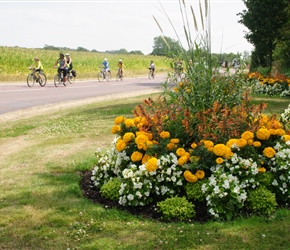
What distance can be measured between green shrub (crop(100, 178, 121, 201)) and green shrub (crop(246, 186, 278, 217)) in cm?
142

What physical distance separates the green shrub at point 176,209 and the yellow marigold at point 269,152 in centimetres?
103

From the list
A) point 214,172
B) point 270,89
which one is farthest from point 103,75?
point 214,172

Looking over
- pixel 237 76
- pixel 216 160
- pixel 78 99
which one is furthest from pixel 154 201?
pixel 78 99

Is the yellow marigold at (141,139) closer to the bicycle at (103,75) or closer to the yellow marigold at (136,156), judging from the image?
the yellow marigold at (136,156)

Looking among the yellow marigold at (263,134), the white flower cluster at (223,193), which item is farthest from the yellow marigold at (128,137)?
the yellow marigold at (263,134)

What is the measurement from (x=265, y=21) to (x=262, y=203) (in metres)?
21.0

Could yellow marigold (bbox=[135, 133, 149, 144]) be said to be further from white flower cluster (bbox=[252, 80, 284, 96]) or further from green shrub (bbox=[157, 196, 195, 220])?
white flower cluster (bbox=[252, 80, 284, 96])

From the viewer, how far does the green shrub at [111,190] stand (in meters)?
5.06

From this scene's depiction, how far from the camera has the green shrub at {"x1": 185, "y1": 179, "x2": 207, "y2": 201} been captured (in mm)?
4699

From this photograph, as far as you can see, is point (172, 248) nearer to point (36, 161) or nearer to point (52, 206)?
point (52, 206)

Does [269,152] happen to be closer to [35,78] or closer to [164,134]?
[164,134]

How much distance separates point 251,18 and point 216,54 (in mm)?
A: 19442

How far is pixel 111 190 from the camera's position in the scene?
16.7 ft

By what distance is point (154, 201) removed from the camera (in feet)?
16.1
